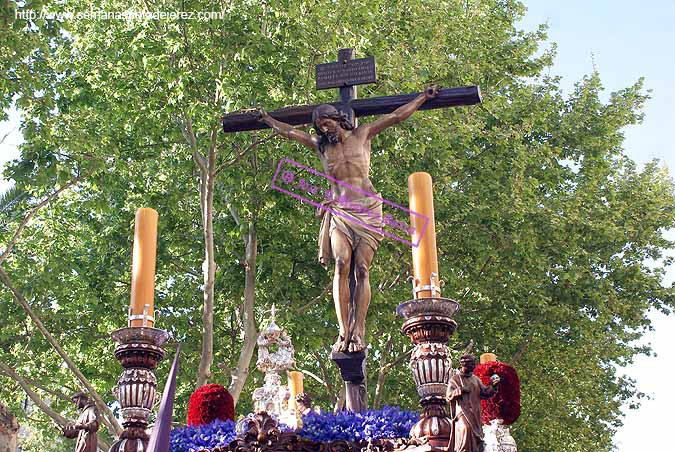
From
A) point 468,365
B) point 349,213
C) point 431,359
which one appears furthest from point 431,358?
point 349,213

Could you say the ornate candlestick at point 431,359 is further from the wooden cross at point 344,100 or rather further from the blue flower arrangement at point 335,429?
the wooden cross at point 344,100

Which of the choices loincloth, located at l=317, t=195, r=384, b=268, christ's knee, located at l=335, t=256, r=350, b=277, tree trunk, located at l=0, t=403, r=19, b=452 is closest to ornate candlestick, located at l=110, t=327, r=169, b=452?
christ's knee, located at l=335, t=256, r=350, b=277

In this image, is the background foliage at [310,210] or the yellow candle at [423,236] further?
the background foliage at [310,210]

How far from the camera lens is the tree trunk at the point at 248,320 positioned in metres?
16.9

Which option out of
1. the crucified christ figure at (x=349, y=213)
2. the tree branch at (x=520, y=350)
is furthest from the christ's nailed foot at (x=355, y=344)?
the tree branch at (x=520, y=350)

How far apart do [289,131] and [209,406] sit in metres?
2.63

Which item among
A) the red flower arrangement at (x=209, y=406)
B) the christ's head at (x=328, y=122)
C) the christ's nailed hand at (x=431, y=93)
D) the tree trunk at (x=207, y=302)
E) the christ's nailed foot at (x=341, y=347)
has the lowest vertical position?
the red flower arrangement at (x=209, y=406)

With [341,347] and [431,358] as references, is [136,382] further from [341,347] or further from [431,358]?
[431,358]

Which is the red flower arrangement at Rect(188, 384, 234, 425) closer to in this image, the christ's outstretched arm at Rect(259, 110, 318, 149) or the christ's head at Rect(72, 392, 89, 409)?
the christ's head at Rect(72, 392, 89, 409)

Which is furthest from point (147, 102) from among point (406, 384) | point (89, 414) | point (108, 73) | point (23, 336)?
point (89, 414)

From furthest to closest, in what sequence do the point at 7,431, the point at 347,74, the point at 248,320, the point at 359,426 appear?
the point at 248,320, the point at 7,431, the point at 347,74, the point at 359,426

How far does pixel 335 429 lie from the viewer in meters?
5.99

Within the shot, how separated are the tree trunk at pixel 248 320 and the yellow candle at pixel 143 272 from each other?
10.4 meters

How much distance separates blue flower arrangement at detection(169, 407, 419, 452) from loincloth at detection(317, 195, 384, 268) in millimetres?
1707
